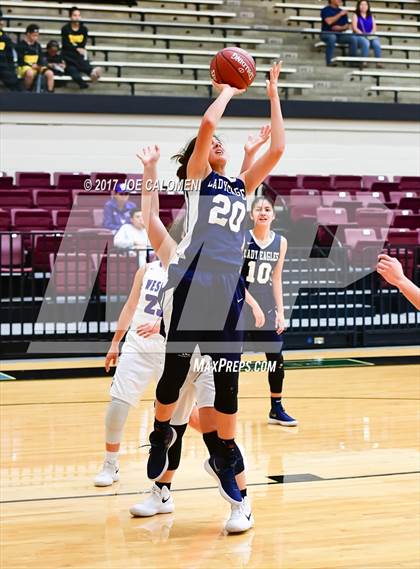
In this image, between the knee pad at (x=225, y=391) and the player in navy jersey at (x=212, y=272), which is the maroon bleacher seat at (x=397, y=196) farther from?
the knee pad at (x=225, y=391)

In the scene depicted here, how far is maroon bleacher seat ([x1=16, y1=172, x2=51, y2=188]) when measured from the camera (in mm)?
15000

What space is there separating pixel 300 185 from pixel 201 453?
32.5 feet

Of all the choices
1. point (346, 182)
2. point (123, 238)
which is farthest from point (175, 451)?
point (346, 182)

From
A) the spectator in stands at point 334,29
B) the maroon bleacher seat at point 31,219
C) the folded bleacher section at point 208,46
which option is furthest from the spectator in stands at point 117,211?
the spectator in stands at point 334,29

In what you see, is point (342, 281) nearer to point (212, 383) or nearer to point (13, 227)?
point (13, 227)

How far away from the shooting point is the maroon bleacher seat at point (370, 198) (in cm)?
1525

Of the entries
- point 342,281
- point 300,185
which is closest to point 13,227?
point 342,281

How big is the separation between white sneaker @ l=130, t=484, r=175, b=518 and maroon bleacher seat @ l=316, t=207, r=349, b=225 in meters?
9.37

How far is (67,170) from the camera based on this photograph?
54.5ft

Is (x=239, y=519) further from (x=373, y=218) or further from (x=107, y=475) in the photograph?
(x=373, y=218)

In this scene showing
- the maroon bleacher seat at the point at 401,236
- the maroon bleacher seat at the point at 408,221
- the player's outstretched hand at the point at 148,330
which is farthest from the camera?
the maroon bleacher seat at the point at 408,221

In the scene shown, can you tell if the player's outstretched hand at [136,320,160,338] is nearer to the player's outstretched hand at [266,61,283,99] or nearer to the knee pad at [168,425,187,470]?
the knee pad at [168,425,187,470]

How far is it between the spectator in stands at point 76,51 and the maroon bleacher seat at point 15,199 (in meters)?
3.47

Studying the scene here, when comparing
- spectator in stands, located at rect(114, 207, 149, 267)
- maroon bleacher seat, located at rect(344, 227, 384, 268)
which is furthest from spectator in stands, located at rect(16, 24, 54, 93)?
maroon bleacher seat, located at rect(344, 227, 384, 268)
